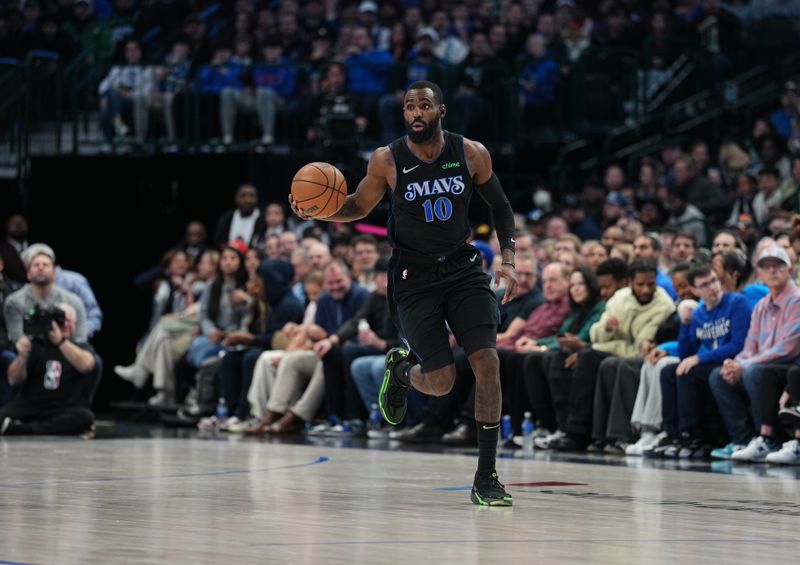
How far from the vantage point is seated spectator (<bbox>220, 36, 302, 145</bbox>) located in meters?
18.6

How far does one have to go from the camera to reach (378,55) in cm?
1977

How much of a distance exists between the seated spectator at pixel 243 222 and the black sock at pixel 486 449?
9.72 m

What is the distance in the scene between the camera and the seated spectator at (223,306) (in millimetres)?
15672

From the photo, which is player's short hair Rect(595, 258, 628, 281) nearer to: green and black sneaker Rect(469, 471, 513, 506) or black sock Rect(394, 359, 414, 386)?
black sock Rect(394, 359, 414, 386)

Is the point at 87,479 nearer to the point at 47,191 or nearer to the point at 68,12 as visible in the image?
the point at 47,191

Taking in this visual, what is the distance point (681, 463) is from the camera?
35.9 feet

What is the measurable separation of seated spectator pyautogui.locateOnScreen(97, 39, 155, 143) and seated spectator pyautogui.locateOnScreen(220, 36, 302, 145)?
106 centimetres

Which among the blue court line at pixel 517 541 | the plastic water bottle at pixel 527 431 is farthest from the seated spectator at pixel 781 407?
the blue court line at pixel 517 541

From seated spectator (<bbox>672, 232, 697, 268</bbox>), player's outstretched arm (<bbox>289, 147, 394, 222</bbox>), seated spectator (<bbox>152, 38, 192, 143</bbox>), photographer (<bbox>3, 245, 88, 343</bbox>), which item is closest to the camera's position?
player's outstretched arm (<bbox>289, 147, 394, 222</bbox>)

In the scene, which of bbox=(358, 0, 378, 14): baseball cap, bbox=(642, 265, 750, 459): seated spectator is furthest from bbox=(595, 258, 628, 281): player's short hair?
bbox=(358, 0, 378, 14): baseball cap

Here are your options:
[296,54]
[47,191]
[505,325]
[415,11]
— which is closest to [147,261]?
[47,191]

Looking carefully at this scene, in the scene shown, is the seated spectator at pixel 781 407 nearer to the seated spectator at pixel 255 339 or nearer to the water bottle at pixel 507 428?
the water bottle at pixel 507 428

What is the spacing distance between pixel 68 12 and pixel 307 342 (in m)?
10.7

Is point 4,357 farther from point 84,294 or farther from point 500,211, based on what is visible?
point 500,211
